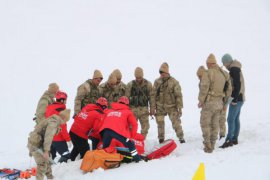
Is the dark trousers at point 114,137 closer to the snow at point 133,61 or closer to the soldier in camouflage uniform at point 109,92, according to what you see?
the snow at point 133,61

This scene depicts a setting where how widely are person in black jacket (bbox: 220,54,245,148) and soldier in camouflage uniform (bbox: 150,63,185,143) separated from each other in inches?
62.8

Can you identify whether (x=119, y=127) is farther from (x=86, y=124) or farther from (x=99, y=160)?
(x=86, y=124)

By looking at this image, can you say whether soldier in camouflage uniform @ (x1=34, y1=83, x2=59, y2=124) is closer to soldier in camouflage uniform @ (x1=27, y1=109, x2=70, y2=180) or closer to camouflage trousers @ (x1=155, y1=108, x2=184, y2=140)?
soldier in camouflage uniform @ (x1=27, y1=109, x2=70, y2=180)

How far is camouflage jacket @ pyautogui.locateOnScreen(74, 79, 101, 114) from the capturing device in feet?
33.3

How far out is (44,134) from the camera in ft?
23.4

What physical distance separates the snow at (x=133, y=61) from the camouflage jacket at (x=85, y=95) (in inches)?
76.9

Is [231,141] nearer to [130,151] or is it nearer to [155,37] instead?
[130,151]

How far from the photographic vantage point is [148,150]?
9.91m

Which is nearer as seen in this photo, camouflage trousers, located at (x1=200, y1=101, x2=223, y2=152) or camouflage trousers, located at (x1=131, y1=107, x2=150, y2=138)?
camouflage trousers, located at (x1=200, y1=101, x2=223, y2=152)

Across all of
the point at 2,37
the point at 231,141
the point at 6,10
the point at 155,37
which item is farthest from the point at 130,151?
the point at 6,10

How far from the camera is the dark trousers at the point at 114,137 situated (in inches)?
319

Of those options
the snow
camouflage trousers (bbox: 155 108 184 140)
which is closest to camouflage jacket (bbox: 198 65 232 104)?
the snow

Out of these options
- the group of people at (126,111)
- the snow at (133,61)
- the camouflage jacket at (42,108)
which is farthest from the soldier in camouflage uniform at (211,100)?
the camouflage jacket at (42,108)

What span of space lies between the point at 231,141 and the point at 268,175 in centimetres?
299
